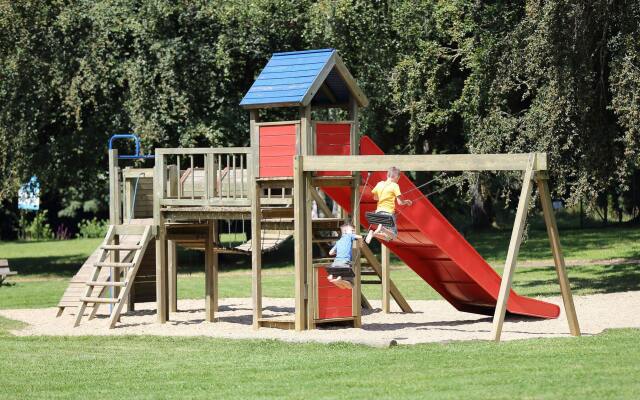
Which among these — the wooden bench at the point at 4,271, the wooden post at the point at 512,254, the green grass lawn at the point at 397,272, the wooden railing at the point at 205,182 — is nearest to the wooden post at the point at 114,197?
the wooden railing at the point at 205,182

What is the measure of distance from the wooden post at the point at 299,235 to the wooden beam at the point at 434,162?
0.99ft

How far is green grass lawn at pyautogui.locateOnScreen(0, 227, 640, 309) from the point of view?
23.0m

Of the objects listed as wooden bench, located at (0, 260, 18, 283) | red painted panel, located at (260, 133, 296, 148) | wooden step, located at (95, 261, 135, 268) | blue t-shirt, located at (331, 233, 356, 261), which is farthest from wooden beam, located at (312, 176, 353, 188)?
wooden bench, located at (0, 260, 18, 283)

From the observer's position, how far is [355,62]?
28.7m

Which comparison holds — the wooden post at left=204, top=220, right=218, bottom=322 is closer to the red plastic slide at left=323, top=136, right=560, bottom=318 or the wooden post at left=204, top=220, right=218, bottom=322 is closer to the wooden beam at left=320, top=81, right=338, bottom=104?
the red plastic slide at left=323, top=136, right=560, bottom=318

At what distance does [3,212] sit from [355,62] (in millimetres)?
33754

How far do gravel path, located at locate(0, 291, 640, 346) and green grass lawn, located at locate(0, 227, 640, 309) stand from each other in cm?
235

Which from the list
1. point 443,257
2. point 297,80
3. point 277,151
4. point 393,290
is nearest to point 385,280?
point 393,290

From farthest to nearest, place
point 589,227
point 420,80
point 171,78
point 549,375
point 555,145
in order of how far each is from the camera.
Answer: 1. point 589,227
2. point 171,78
3. point 420,80
4. point 555,145
5. point 549,375

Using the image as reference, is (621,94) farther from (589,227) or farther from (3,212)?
(3,212)

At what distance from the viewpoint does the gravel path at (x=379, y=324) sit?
48.8 feet

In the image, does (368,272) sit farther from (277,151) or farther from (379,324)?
(277,151)

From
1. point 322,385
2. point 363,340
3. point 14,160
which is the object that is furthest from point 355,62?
point 322,385

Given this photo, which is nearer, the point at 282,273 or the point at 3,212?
the point at 282,273
